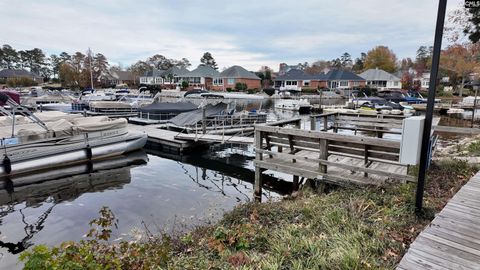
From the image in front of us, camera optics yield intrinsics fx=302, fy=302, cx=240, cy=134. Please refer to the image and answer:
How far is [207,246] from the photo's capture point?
377 cm

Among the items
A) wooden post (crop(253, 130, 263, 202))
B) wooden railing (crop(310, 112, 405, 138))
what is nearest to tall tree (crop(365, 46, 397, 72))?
wooden railing (crop(310, 112, 405, 138))

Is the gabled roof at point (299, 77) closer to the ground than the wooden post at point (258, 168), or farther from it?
farther from it

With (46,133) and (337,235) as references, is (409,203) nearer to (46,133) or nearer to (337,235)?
(337,235)

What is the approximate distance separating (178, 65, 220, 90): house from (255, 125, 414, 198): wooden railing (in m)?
61.3

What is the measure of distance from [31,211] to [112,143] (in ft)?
19.0

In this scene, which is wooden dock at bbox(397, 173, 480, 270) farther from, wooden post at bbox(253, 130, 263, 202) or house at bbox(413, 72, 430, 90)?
house at bbox(413, 72, 430, 90)

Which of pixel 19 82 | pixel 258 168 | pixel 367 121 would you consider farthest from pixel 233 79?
pixel 258 168

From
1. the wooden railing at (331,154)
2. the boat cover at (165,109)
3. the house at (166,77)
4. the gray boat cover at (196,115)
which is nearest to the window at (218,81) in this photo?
the house at (166,77)

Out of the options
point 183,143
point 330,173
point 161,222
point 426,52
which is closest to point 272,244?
point 330,173

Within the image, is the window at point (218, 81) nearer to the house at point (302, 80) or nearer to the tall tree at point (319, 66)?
the house at point (302, 80)

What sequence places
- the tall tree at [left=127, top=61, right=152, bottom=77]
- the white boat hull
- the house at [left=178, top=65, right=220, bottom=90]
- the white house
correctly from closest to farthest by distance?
the white boat hull, the house at [left=178, top=65, right=220, bottom=90], the white house, the tall tree at [left=127, top=61, right=152, bottom=77]

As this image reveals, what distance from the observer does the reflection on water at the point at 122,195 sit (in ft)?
23.8

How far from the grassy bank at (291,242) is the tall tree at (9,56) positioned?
102m

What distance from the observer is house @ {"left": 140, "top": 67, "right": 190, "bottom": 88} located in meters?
70.8
